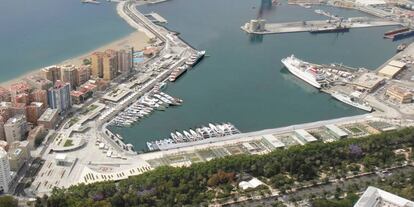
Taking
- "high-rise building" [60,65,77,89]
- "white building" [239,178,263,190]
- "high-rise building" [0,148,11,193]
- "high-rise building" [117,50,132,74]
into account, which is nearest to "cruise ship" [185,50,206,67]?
"high-rise building" [117,50,132,74]

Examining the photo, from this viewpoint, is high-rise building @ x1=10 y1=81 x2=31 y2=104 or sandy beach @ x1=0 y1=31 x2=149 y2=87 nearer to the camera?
high-rise building @ x1=10 y1=81 x2=31 y2=104

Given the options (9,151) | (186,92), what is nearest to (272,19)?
(186,92)

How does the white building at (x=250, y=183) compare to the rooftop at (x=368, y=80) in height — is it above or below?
below

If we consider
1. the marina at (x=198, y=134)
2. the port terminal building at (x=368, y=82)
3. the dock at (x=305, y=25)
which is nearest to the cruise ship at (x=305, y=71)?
the port terminal building at (x=368, y=82)

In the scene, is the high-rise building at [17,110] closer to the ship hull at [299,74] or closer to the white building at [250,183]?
the white building at [250,183]

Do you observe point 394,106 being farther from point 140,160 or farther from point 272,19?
point 272,19

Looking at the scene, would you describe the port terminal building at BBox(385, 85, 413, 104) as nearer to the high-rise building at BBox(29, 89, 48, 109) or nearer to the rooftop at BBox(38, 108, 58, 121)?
the rooftop at BBox(38, 108, 58, 121)
